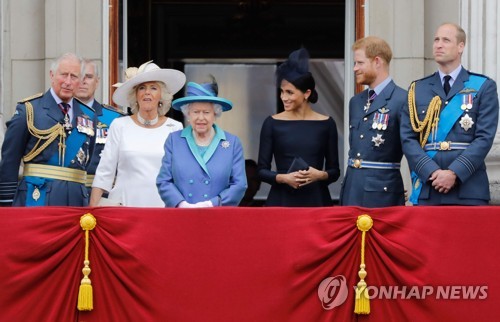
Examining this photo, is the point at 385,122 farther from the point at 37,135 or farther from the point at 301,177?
the point at 37,135

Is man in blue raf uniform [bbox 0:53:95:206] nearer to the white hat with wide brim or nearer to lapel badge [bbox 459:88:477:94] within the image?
the white hat with wide brim

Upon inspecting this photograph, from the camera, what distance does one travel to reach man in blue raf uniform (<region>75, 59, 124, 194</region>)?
1130 cm

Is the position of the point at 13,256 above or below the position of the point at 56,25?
below

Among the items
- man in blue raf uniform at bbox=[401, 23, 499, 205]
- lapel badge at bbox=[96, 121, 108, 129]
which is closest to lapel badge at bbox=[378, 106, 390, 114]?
man in blue raf uniform at bbox=[401, 23, 499, 205]

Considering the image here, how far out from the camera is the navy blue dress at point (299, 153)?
11.0 metres

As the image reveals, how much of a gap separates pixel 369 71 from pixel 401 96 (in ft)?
0.94

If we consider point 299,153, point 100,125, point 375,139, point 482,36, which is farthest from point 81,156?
point 482,36

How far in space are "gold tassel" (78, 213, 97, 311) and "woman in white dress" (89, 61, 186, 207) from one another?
122cm

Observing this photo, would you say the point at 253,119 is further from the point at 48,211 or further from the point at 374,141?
the point at 48,211

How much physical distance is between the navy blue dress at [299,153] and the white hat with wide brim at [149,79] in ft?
2.83

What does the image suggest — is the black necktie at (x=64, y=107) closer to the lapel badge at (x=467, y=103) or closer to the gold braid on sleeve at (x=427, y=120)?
the gold braid on sleeve at (x=427, y=120)

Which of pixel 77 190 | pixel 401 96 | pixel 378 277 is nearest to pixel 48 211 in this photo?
pixel 77 190

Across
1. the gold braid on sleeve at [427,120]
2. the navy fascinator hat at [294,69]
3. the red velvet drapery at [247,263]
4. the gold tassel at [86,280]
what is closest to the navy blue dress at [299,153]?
the navy fascinator hat at [294,69]

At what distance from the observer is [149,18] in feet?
53.1
